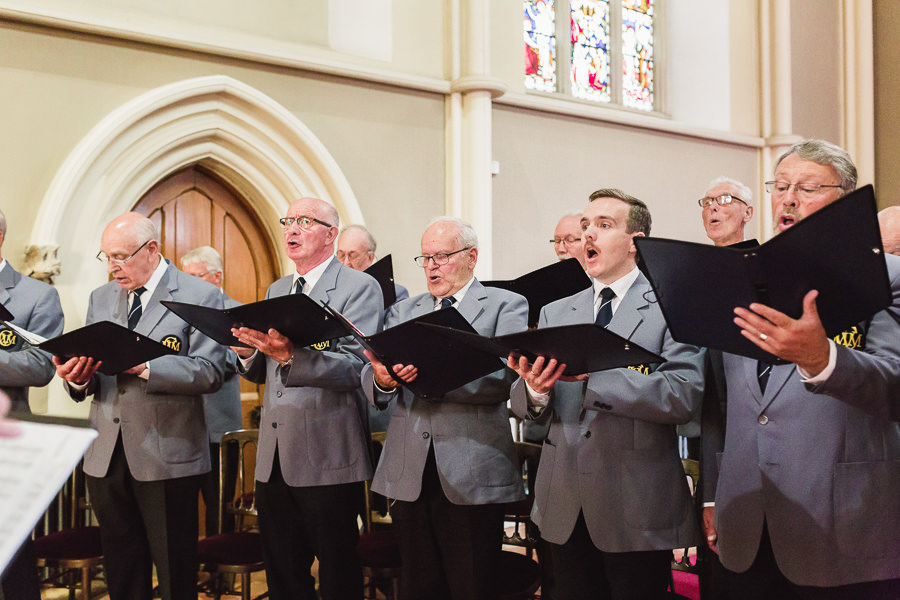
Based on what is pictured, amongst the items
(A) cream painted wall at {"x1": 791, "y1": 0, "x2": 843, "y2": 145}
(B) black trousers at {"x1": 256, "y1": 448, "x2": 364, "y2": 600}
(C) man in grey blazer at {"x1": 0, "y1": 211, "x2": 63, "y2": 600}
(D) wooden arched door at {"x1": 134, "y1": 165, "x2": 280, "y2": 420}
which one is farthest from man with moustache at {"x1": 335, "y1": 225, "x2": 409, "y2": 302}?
(A) cream painted wall at {"x1": 791, "y1": 0, "x2": 843, "y2": 145}

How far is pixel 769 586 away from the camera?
79.4 inches

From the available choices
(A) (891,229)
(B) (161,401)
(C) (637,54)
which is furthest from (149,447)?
(C) (637,54)

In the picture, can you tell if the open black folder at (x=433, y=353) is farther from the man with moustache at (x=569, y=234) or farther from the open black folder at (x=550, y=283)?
the man with moustache at (x=569, y=234)

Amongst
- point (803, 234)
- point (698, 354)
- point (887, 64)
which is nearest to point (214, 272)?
point (698, 354)

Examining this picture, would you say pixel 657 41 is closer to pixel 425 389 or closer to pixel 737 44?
pixel 737 44

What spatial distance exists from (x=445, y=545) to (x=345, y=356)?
2.36 ft

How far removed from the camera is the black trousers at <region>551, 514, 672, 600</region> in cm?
227

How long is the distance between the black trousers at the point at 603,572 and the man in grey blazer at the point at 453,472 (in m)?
0.33

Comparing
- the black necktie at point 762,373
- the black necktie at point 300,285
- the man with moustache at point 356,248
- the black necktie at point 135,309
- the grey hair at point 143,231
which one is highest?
the man with moustache at point 356,248

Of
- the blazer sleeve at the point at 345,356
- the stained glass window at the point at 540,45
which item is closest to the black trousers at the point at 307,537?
the blazer sleeve at the point at 345,356

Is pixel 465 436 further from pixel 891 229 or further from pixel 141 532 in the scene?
pixel 891 229

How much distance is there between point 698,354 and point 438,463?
882 millimetres

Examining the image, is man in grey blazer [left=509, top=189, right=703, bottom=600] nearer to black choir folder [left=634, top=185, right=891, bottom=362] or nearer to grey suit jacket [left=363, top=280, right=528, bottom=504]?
grey suit jacket [left=363, top=280, right=528, bottom=504]

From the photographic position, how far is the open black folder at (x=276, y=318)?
99.7 inches
